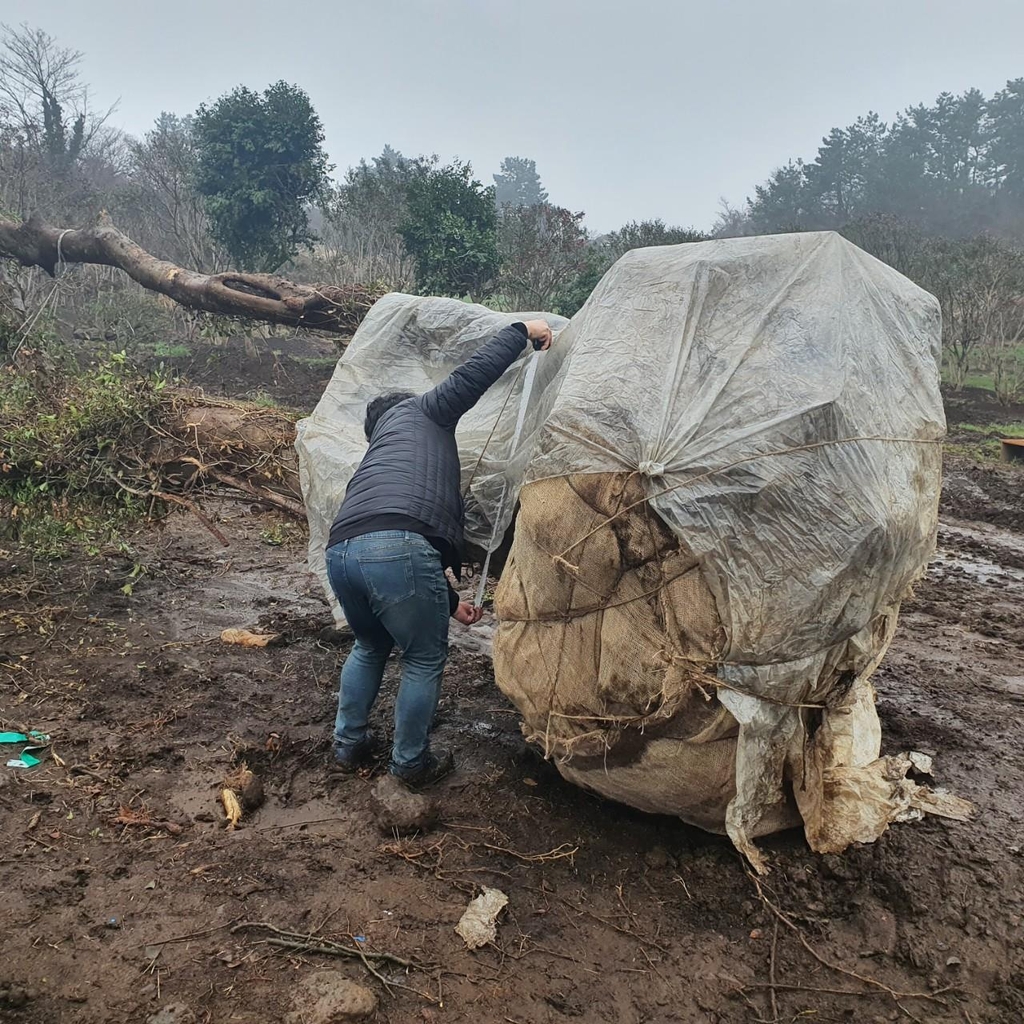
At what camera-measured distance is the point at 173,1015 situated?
1.88m

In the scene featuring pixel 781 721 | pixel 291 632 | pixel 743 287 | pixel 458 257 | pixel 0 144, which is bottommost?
pixel 291 632

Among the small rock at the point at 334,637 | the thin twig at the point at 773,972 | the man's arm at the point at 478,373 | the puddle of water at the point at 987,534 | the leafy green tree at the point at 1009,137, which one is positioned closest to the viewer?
the thin twig at the point at 773,972

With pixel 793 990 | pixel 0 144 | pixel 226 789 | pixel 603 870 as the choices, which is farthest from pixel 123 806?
pixel 0 144

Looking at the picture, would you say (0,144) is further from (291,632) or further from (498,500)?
(498,500)

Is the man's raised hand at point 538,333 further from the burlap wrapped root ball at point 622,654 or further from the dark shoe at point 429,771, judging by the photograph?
the dark shoe at point 429,771

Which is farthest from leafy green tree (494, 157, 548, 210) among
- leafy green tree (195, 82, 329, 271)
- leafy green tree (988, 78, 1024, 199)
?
leafy green tree (195, 82, 329, 271)

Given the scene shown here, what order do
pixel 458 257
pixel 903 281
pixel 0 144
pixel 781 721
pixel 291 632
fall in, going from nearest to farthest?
pixel 781 721 → pixel 903 281 → pixel 291 632 → pixel 458 257 → pixel 0 144

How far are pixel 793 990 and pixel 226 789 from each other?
2.09 m

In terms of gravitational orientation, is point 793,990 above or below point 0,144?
below

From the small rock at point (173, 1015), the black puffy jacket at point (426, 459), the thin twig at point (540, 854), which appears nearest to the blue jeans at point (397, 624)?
the black puffy jacket at point (426, 459)

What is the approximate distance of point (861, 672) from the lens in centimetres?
249

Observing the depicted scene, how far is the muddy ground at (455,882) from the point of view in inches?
79.7

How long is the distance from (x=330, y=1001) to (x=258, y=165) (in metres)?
16.7

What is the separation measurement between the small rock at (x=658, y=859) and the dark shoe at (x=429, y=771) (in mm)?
909
